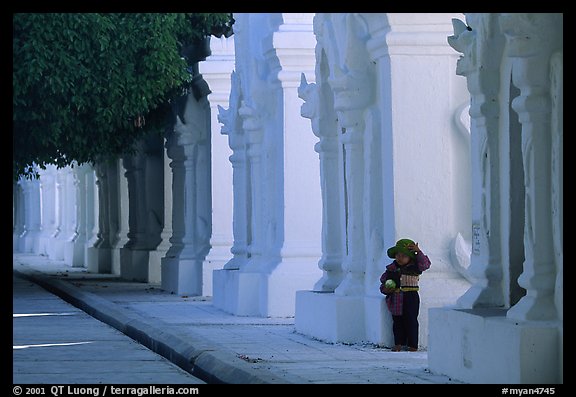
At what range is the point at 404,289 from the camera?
16.3 meters

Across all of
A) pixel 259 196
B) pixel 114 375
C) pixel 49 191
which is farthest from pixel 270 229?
pixel 49 191

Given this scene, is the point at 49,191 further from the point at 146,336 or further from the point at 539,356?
the point at 539,356

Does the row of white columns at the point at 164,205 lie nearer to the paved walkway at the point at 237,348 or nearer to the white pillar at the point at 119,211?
the white pillar at the point at 119,211

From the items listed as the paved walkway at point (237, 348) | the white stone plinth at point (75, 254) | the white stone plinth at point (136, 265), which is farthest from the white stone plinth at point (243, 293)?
the white stone plinth at point (75, 254)

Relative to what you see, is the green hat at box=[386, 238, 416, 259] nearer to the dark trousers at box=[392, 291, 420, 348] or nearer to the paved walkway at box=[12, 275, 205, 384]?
the dark trousers at box=[392, 291, 420, 348]

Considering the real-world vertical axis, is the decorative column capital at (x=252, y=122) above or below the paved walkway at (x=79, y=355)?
above

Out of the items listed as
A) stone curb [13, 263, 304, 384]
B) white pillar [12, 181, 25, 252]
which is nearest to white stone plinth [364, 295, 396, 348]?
stone curb [13, 263, 304, 384]

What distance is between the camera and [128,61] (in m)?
27.4

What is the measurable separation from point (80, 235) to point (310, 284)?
26.9 m

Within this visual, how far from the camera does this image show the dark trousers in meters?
16.2

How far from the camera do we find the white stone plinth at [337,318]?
1762 cm

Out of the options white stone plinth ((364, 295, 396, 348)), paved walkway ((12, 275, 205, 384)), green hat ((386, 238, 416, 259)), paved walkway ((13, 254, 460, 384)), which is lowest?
paved walkway ((12, 275, 205, 384))

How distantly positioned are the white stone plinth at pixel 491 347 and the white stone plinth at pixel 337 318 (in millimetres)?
3470

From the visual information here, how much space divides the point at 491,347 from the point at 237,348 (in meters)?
5.12
